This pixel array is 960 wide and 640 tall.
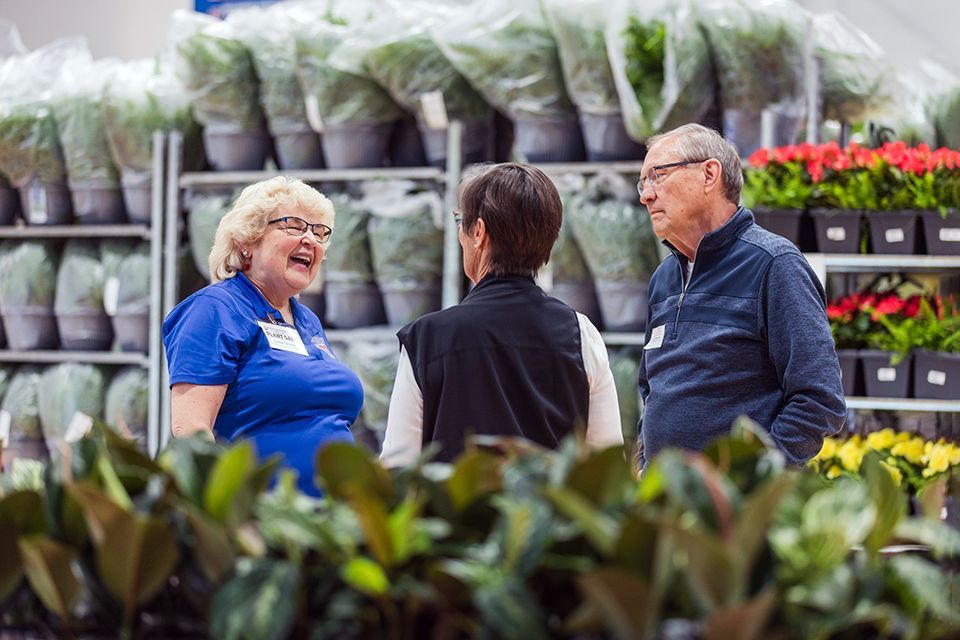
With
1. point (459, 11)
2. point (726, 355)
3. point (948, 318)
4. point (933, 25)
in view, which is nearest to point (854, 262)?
point (948, 318)

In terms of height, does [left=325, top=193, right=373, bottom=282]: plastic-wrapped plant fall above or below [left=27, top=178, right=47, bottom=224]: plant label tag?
below

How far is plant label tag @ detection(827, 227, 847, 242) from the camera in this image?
3414 mm

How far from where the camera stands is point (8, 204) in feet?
16.6

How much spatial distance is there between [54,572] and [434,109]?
11.3 ft

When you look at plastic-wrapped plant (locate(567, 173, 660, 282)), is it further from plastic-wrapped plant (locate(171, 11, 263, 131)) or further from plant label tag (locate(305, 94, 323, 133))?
plastic-wrapped plant (locate(171, 11, 263, 131))

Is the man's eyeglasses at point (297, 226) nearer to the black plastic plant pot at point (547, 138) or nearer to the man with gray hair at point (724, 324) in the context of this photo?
the man with gray hair at point (724, 324)

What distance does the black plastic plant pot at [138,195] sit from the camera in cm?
482

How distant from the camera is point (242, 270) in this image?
241cm

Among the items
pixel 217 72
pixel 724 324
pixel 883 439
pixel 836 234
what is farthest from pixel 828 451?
pixel 217 72

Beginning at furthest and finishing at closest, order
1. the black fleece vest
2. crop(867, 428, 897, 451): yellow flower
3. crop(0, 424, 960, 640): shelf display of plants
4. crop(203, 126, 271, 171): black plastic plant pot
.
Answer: crop(203, 126, 271, 171): black plastic plant pot < crop(867, 428, 897, 451): yellow flower < the black fleece vest < crop(0, 424, 960, 640): shelf display of plants

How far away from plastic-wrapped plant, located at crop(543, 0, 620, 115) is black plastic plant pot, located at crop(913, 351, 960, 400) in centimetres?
139

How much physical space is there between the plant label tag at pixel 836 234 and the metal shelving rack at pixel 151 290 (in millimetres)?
2736

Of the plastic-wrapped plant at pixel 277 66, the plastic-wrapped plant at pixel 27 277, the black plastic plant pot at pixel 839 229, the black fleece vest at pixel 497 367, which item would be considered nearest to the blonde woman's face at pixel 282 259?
the black fleece vest at pixel 497 367

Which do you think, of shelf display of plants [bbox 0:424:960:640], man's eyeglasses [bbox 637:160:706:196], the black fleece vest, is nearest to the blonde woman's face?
the black fleece vest
